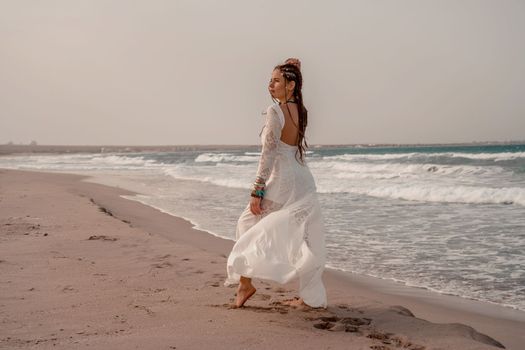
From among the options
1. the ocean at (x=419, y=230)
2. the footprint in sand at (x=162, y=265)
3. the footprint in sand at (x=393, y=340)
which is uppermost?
the footprint in sand at (x=162, y=265)

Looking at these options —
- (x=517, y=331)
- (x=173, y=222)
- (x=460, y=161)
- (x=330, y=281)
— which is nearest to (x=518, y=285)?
(x=517, y=331)

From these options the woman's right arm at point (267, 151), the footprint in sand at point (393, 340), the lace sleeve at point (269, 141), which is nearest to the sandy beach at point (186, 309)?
the footprint in sand at point (393, 340)

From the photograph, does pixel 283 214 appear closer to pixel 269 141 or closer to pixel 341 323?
pixel 269 141

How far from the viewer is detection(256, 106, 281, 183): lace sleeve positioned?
155 inches

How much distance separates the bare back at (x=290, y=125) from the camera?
403cm

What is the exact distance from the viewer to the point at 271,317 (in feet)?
12.8

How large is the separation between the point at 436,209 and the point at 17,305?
9792mm

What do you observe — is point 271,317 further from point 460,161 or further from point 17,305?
point 460,161

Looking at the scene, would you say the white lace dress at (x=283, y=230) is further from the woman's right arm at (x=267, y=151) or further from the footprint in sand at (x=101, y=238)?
the footprint in sand at (x=101, y=238)

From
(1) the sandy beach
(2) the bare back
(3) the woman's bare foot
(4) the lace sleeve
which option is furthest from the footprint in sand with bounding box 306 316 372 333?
(2) the bare back

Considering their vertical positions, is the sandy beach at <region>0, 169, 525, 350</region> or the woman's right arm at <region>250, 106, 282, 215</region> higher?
the woman's right arm at <region>250, 106, 282, 215</region>

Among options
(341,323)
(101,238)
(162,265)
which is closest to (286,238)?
(341,323)

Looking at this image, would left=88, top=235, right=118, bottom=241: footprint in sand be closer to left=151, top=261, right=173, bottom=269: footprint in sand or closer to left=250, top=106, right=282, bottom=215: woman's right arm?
left=151, top=261, right=173, bottom=269: footprint in sand

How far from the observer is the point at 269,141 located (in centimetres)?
397
